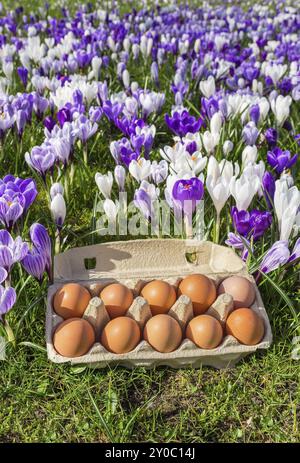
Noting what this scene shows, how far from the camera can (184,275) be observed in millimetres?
2498

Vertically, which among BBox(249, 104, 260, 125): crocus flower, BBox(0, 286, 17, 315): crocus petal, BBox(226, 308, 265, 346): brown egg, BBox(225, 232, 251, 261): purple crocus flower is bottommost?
BBox(226, 308, 265, 346): brown egg

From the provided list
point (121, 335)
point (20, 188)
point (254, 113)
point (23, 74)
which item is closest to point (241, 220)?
point (121, 335)

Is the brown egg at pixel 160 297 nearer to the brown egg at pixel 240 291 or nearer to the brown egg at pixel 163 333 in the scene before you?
the brown egg at pixel 163 333

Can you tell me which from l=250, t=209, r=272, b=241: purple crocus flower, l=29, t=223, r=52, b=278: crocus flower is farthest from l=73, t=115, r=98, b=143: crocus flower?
l=250, t=209, r=272, b=241: purple crocus flower

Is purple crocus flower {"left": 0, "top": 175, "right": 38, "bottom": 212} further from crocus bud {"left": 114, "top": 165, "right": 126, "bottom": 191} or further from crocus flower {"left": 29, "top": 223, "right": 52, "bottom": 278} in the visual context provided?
crocus bud {"left": 114, "top": 165, "right": 126, "bottom": 191}

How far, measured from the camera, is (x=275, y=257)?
7.69 ft

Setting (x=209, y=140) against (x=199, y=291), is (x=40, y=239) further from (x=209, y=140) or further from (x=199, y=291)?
(x=209, y=140)

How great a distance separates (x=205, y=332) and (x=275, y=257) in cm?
44

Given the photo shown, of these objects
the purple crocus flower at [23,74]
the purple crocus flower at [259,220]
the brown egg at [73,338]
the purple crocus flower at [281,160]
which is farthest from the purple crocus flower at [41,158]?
the purple crocus flower at [23,74]

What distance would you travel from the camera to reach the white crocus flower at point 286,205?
92.2 inches

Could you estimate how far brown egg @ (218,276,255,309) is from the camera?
92.8 inches

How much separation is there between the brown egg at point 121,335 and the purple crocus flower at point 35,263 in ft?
1.17

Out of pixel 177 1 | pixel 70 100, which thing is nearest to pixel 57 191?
pixel 70 100

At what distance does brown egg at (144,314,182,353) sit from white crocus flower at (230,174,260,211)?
612mm
